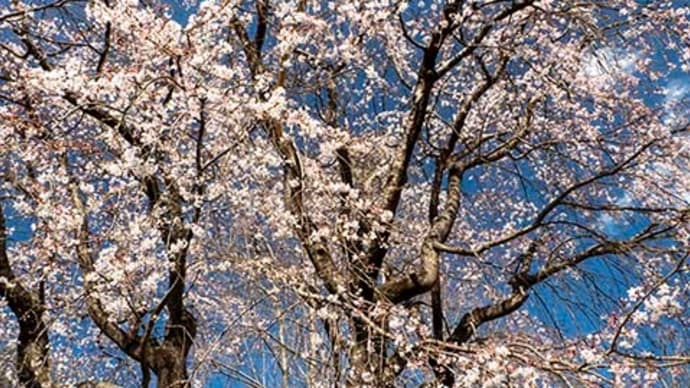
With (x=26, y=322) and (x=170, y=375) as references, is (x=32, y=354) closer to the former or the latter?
(x=26, y=322)

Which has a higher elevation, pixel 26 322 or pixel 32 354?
pixel 26 322

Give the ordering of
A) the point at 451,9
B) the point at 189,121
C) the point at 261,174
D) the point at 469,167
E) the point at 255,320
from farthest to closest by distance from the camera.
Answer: the point at 469,167, the point at 451,9, the point at 261,174, the point at 189,121, the point at 255,320

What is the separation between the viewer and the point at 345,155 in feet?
16.8

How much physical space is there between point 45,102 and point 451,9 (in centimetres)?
279

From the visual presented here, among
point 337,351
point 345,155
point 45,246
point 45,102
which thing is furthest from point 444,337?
point 45,102

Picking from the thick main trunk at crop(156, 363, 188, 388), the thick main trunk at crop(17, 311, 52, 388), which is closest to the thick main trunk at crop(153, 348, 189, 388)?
the thick main trunk at crop(156, 363, 188, 388)

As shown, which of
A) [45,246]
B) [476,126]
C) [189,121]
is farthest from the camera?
[476,126]

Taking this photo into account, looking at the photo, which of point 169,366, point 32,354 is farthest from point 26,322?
point 169,366

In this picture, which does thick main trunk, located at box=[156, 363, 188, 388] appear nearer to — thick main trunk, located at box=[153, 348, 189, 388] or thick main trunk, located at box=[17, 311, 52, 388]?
thick main trunk, located at box=[153, 348, 189, 388]

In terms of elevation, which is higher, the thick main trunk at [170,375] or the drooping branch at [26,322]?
the drooping branch at [26,322]

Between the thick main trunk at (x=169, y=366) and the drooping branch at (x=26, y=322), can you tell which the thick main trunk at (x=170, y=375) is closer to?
the thick main trunk at (x=169, y=366)

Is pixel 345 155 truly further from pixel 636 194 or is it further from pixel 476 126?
pixel 636 194

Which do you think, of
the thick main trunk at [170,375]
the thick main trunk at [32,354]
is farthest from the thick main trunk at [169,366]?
the thick main trunk at [32,354]

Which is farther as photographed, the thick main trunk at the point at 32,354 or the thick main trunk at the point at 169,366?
the thick main trunk at the point at 32,354
